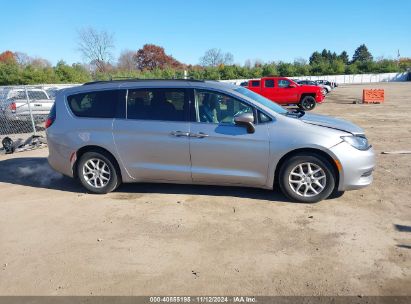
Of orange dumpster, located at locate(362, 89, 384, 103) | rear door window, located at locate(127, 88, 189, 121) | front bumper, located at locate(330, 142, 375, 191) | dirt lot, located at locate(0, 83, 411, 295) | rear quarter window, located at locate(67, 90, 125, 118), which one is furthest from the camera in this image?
orange dumpster, located at locate(362, 89, 384, 103)

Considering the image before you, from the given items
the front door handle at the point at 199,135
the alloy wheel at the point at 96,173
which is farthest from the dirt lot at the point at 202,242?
the front door handle at the point at 199,135

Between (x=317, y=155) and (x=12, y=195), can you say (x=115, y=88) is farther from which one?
(x=317, y=155)

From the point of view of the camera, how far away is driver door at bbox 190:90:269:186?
4996 millimetres

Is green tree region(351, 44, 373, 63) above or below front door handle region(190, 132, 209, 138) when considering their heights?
above

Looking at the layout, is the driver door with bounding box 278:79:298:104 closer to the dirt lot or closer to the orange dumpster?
the orange dumpster

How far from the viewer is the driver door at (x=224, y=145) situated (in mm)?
4996

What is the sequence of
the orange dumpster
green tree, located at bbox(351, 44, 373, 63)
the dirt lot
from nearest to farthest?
the dirt lot < the orange dumpster < green tree, located at bbox(351, 44, 373, 63)

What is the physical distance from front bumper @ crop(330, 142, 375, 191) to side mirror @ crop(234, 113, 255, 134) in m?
1.10

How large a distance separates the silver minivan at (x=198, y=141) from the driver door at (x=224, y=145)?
1 cm

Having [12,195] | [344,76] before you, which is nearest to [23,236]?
[12,195]

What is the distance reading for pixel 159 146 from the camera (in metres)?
5.32

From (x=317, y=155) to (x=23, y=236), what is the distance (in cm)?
387

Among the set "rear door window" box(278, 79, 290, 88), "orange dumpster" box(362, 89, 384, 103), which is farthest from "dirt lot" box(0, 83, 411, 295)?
"orange dumpster" box(362, 89, 384, 103)

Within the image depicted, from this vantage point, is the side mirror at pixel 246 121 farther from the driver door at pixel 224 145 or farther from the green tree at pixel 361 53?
the green tree at pixel 361 53
